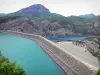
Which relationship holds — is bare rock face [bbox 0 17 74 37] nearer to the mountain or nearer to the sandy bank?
the mountain

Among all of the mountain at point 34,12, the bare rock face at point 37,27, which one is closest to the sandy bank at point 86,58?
the bare rock face at point 37,27

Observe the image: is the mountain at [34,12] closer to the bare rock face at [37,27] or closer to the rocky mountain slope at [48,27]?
the rocky mountain slope at [48,27]

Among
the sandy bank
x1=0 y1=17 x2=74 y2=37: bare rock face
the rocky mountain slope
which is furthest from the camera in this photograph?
the rocky mountain slope

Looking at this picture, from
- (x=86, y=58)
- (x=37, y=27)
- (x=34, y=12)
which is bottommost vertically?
(x=86, y=58)

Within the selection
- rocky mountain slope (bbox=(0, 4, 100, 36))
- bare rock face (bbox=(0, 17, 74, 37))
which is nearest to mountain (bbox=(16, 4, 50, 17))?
rocky mountain slope (bbox=(0, 4, 100, 36))

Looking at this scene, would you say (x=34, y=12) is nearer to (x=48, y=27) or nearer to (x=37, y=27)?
(x=48, y=27)

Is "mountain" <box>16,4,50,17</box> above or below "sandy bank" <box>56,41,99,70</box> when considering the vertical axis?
above

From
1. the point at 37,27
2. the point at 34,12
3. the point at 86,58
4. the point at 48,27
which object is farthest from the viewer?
the point at 34,12

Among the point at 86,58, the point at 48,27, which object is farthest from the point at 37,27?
the point at 86,58

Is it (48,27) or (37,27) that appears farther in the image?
(48,27)

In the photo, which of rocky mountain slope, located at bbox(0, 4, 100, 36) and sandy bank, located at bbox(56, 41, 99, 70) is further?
rocky mountain slope, located at bbox(0, 4, 100, 36)

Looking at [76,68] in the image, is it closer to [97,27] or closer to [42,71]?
[42,71]
